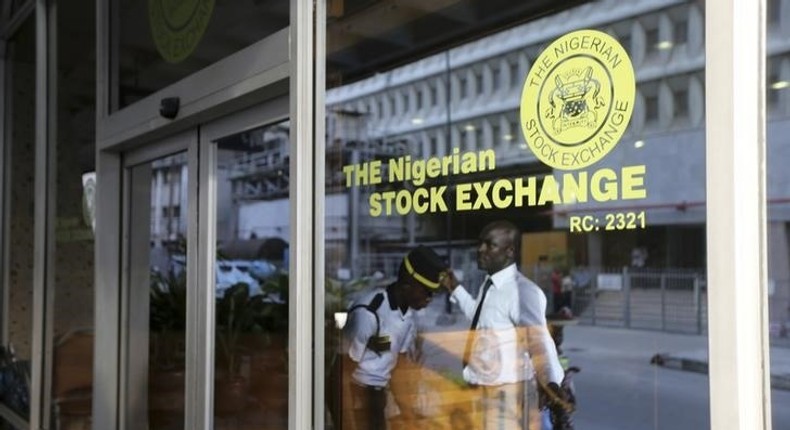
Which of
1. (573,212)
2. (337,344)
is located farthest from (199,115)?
(573,212)

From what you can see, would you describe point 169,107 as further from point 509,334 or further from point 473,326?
point 509,334

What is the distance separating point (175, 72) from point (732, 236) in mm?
2372

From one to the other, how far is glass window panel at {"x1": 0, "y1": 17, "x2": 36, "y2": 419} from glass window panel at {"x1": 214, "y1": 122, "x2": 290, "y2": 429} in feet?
5.71

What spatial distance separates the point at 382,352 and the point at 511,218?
0.61 m

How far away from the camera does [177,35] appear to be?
3.11m

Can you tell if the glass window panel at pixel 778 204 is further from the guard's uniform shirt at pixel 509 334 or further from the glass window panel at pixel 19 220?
the glass window panel at pixel 19 220

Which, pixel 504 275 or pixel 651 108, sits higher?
pixel 651 108

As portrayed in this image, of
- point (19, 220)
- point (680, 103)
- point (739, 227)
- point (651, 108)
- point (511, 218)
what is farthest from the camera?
point (19, 220)

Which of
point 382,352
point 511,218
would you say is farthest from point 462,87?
point 382,352

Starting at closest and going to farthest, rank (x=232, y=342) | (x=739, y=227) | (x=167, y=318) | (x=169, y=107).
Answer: (x=739, y=227), (x=169, y=107), (x=232, y=342), (x=167, y=318)

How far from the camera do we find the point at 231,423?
2.86 m

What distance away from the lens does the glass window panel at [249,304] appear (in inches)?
113

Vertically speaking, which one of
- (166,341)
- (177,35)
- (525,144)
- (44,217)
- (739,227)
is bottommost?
(166,341)

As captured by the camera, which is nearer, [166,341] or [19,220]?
[166,341]
